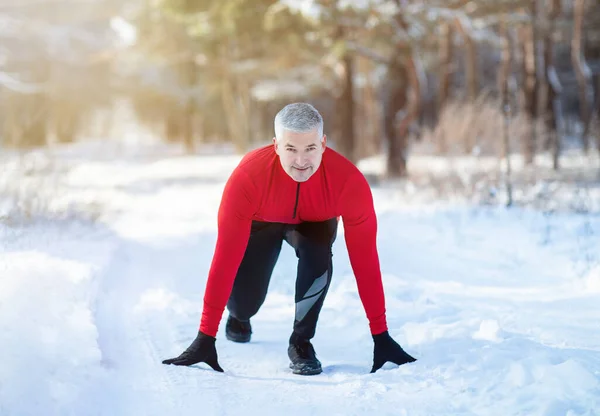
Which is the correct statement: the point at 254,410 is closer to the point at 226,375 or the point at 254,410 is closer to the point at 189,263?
the point at 226,375

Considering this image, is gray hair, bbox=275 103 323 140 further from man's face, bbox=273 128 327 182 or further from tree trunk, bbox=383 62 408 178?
tree trunk, bbox=383 62 408 178

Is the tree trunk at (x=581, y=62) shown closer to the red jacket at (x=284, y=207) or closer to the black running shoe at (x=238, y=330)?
the black running shoe at (x=238, y=330)

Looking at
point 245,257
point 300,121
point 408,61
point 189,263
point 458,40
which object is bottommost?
point 189,263

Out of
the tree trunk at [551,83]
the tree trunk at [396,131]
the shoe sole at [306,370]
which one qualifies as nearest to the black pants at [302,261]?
the shoe sole at [306,370]

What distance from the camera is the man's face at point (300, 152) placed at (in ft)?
10.6

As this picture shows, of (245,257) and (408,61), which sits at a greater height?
(408,61)

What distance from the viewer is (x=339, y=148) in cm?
1691

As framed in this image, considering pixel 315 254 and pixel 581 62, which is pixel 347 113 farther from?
pixel 315 254

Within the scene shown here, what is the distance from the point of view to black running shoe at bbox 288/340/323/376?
3621 mm

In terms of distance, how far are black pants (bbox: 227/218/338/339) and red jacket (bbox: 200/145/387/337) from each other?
23cm

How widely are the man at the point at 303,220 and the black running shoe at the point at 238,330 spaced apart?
0.60 m

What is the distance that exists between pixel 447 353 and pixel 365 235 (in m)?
0.81

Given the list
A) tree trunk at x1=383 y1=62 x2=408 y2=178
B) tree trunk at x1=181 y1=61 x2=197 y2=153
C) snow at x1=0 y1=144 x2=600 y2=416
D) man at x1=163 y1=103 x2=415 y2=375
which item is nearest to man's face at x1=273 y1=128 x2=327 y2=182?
man at x1=163 y1=103 x2=415 y2=375

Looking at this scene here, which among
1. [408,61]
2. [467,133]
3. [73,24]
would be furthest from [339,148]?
[73,24]
